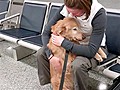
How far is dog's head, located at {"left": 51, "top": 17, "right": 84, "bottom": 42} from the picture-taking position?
60.9 inches

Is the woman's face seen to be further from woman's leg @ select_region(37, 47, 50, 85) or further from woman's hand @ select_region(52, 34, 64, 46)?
woman's leg @ select_region(37, 47, 50, 85)

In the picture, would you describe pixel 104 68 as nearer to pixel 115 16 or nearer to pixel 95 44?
pixel 95 44

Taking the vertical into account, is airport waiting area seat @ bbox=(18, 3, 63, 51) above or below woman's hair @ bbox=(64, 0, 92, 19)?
below

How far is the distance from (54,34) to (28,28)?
135 cm

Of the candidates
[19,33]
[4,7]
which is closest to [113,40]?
[19,33]

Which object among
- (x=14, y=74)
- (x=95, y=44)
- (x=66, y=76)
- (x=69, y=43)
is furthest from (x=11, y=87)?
(x=95, y=44)

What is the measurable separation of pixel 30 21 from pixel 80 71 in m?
1.63

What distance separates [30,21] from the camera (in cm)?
289

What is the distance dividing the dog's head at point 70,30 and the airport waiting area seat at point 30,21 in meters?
1.02

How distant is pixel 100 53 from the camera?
167 cm

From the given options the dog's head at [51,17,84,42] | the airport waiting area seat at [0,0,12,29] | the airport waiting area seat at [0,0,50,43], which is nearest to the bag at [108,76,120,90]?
the dog's head at [51,17,84,42]

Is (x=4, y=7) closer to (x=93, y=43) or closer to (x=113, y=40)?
(x=113, y=40)

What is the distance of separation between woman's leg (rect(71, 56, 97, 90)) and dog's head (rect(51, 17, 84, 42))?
17cm


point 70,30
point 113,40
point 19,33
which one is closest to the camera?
point 70,30
